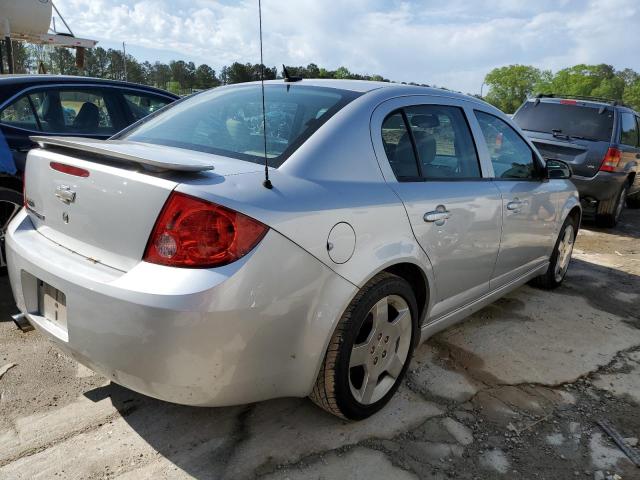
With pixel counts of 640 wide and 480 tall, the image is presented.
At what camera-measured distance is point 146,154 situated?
201 cm

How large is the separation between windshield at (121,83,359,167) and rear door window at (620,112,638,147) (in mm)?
6500

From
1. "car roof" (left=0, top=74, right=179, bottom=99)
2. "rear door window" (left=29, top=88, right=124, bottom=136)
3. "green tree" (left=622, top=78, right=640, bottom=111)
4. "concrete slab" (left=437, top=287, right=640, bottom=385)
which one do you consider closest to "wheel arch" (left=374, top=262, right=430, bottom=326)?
"concrete slab" (left=437, top=287, right=640, bottom=385)

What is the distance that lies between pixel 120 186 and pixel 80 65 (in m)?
13.1

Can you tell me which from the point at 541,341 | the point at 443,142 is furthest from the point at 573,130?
the point at 443,142

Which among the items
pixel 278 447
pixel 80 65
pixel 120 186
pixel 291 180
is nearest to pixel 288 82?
pixel 291 180

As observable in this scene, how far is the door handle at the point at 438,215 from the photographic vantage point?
2537 mm

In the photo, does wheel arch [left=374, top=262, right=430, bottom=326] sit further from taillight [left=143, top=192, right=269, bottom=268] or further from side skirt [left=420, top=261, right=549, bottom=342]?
taillight [left=143, top=192, right=269, bottom=268]

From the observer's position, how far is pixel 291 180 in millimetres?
2020

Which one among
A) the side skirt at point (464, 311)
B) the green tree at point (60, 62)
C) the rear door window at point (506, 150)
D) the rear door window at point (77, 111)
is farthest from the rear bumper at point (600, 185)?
the green tree at point (60, 62)

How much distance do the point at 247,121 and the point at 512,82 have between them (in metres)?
97.3

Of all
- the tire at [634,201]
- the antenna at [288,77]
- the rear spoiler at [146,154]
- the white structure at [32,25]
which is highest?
the white structure at [32,25]

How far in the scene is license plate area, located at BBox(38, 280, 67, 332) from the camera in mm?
2035

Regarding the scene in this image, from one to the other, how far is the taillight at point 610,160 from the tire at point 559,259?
2.92 meters

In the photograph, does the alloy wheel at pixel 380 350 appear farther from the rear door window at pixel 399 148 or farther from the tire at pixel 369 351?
the rear door window at pixel 399 148
